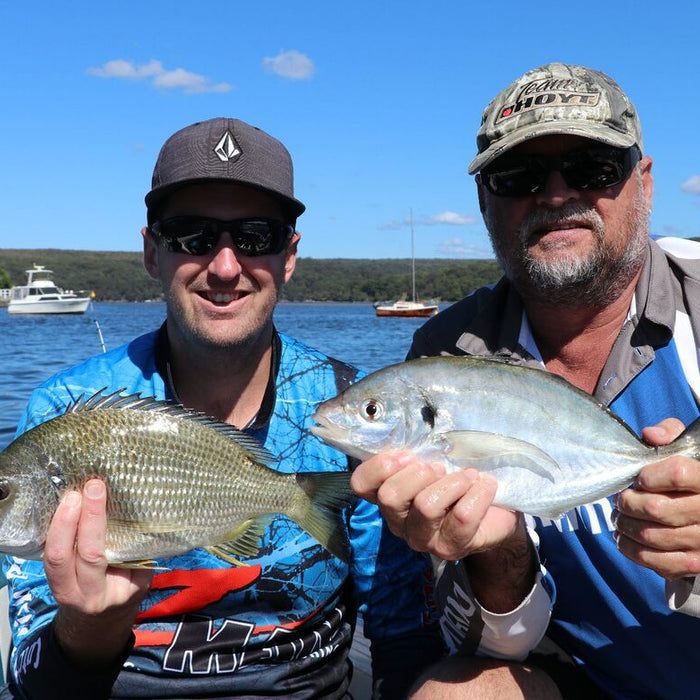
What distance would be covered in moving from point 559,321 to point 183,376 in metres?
1.91

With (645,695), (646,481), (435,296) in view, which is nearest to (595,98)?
(646,481)

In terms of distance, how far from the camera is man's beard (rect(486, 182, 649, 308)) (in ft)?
12.0

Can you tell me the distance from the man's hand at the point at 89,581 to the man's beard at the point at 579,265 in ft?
7.26

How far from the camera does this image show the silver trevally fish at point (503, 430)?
110 inches

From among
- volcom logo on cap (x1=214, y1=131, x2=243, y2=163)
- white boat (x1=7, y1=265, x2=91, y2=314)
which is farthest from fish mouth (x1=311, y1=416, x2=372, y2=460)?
white boat (x1=7, y1=265, x2=91, y2=314)

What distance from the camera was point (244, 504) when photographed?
10.1 feet

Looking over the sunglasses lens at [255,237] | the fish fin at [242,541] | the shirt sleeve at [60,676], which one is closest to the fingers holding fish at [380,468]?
the fish fin at [242,541]

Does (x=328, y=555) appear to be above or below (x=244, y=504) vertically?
below

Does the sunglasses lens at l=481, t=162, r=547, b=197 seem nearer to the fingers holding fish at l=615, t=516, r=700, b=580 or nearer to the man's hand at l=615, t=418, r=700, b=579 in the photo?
the man's hand at l=615, t=418, r=700, b=579

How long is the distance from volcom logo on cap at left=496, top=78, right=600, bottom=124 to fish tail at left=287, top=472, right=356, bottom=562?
2.06 m

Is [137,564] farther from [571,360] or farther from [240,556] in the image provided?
Answer: [571,360]

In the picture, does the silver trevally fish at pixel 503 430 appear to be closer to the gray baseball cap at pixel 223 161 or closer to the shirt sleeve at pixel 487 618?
the shirt sleeve at pixel 487 618

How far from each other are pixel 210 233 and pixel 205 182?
0.24 meters

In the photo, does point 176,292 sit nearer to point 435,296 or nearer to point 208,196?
point 208,196
